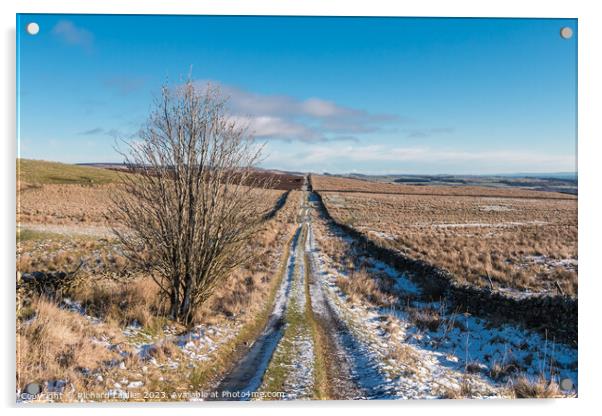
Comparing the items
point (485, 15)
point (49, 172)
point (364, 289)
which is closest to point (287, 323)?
point (364, 289)

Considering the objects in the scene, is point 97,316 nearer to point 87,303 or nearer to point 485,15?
point 87,303

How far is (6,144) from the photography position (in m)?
4.89

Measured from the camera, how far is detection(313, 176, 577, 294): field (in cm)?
686

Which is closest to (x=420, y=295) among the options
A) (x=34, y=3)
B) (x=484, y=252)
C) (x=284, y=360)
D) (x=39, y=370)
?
(x=484, y=252)

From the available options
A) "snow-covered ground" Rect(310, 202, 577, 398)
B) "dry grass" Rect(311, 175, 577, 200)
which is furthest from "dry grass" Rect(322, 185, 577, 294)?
"snow-covered ground" Rect(310, 202, 577, 398)

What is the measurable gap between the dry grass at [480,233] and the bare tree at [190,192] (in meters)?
4.75

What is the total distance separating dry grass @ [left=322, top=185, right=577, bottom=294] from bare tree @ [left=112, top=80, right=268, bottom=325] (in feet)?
15.6

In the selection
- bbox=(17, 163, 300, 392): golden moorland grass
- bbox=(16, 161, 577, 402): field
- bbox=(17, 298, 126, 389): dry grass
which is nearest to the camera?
bbox=(17, 298, 126, 389): dry grass

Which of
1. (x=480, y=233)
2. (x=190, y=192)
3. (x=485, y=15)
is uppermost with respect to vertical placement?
(x=485, y=15)

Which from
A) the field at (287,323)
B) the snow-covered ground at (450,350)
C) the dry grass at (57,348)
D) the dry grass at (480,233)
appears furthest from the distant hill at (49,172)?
the dry grass at (480,233)

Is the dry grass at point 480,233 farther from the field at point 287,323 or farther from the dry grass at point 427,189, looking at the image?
the dry grass at point 427,189

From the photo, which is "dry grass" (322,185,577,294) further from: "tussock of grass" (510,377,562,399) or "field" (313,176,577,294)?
"tussock of grass" (510,377,562,399)

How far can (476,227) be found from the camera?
1108cm

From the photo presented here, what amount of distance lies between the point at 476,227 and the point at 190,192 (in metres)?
9.32
